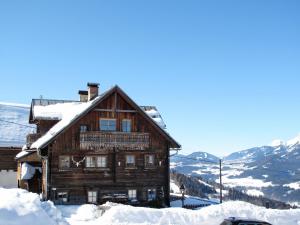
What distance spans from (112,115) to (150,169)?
19.7 feet

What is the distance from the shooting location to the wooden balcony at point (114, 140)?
38719 millimetres

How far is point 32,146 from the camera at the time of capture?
4191 cm

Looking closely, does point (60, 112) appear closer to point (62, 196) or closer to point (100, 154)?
point (100, 154)

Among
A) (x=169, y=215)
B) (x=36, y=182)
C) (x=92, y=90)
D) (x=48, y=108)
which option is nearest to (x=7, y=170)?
(x=36, y=182)

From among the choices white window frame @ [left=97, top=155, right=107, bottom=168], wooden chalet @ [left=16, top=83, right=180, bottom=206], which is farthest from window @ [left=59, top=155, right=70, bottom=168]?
white window frame @ [left=97, top=155, right=107, bottom=168]

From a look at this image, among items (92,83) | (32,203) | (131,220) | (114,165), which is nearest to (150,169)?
(114,165)

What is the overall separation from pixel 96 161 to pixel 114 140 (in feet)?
7.71

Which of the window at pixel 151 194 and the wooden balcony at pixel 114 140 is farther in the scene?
the window at pixel 151 194

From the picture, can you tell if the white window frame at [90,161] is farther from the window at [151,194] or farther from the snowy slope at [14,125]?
the snowy slope at [14,125]

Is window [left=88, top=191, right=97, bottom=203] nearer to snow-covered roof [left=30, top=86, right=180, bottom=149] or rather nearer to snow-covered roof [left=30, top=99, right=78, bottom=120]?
snow-covered roof [left=30, top=86, right=180, bottom=149]

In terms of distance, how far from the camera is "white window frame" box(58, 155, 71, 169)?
38438 mm

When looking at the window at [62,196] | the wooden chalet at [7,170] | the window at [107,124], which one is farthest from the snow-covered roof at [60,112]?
the wooden chalet at [7,170]

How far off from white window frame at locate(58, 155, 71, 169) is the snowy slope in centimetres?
1907

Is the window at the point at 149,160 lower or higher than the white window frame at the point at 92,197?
higher
